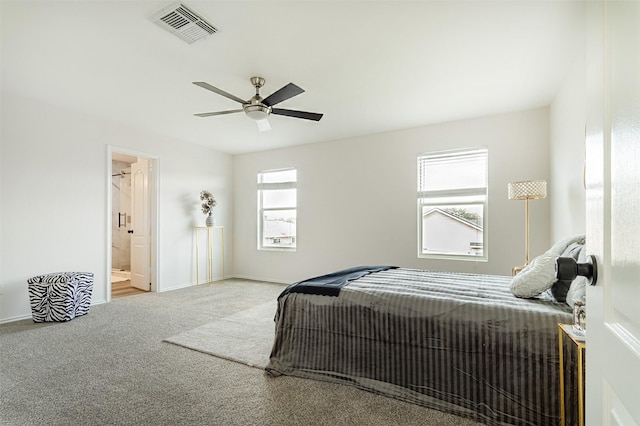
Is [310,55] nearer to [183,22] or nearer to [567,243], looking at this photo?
[183,22]

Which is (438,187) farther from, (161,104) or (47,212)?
(47,212)

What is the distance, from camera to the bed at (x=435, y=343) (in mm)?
1774

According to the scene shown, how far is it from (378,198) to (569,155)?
2506 millimetres

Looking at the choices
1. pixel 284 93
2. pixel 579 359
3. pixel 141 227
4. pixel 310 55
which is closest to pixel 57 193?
pixel 141 227

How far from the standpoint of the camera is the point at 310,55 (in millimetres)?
2844

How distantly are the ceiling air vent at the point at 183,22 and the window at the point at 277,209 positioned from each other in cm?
370

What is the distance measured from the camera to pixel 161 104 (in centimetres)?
400

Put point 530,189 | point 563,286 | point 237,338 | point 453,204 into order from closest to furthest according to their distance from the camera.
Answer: point 563,286 → point 237,338 → point 530,189 → point 453,204

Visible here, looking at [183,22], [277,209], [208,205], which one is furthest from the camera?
[277,209]

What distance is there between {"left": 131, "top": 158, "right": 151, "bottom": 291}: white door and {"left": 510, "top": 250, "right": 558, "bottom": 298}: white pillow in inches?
210

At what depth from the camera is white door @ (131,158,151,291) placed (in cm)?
549

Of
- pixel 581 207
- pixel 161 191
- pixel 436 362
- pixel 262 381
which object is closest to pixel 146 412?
pixel 262 381

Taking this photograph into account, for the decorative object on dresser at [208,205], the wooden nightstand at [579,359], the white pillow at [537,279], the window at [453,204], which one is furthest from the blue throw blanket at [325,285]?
the decorative object on dresser at [208,205]

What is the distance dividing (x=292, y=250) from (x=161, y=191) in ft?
8.02
